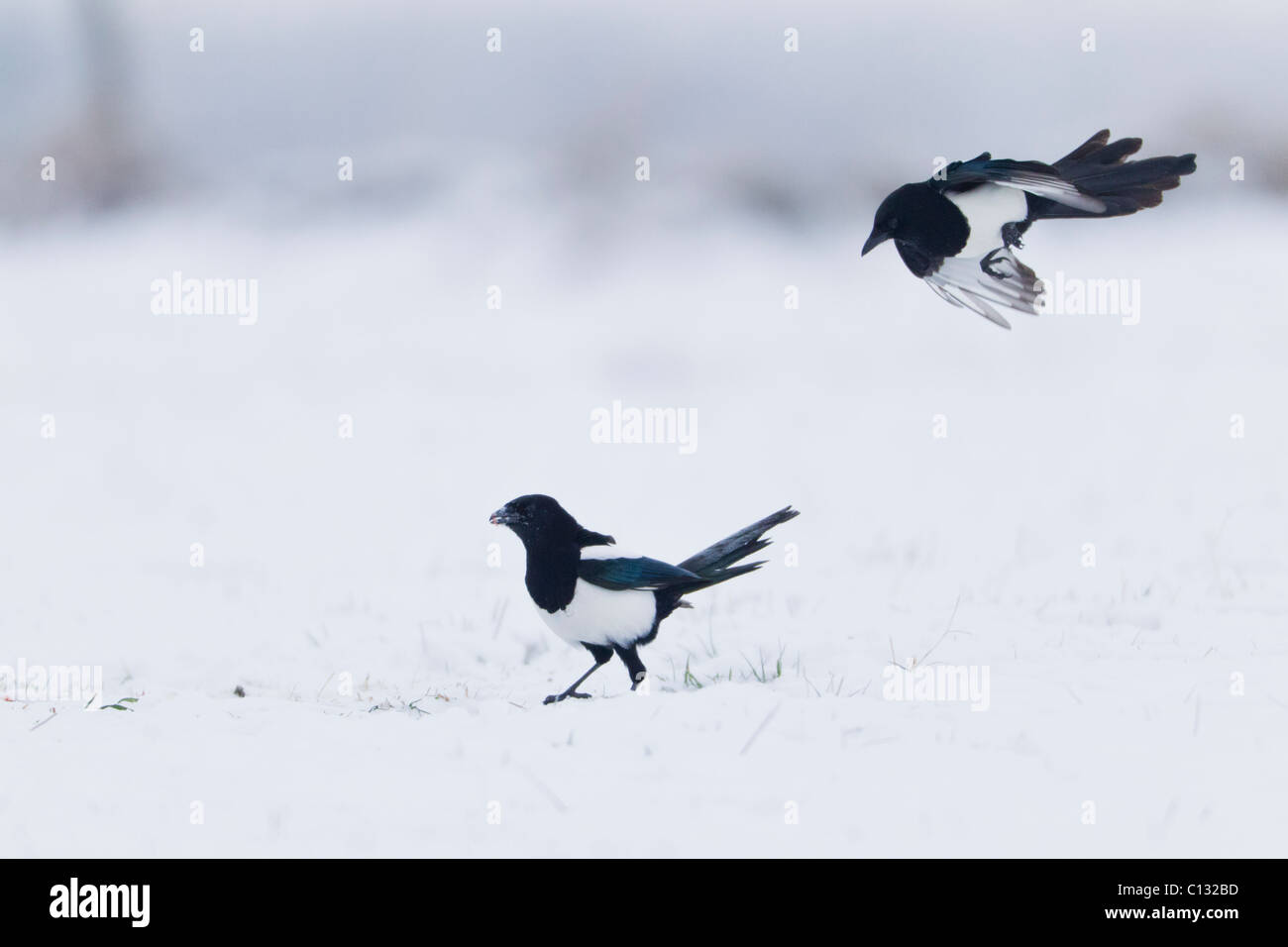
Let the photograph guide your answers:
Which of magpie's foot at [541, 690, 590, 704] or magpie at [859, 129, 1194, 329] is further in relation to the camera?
magpie's foot at [541, 690, 590, 704]

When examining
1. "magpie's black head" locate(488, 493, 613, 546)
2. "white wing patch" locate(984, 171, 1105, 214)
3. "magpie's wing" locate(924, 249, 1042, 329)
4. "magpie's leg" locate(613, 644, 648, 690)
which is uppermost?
"white wing patch" locate(984, 171, 1105, 214)

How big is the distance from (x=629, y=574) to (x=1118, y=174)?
6.81 feet

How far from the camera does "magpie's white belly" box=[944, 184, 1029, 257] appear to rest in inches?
158

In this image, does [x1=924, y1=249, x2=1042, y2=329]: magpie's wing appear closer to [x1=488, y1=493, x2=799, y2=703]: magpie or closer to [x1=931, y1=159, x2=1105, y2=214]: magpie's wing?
[x1=931, y1=159, x2=1105, y2=214]: magpie's wing

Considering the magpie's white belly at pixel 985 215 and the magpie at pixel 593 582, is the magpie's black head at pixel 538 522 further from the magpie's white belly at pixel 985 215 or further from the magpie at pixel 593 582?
the magpie's white belly at pixel 985 215

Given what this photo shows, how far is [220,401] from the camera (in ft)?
41.1

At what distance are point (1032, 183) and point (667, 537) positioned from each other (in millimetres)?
4440

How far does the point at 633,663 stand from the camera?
173 inches

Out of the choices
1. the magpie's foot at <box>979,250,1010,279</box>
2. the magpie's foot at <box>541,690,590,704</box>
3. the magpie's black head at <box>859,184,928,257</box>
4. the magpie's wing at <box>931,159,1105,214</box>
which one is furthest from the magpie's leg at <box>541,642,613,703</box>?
the magpie's wing at <box>931,159,1105,214</box>

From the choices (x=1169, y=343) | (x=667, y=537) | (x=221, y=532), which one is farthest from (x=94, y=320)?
(x=1169, y=343)

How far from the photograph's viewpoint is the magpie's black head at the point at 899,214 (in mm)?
4184

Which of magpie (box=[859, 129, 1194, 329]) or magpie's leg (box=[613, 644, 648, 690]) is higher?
magpie (box=[859, 129, 1194, 329])

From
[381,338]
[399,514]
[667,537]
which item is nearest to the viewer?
[667,537]

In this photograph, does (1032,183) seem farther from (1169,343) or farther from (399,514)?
(1169,343)
